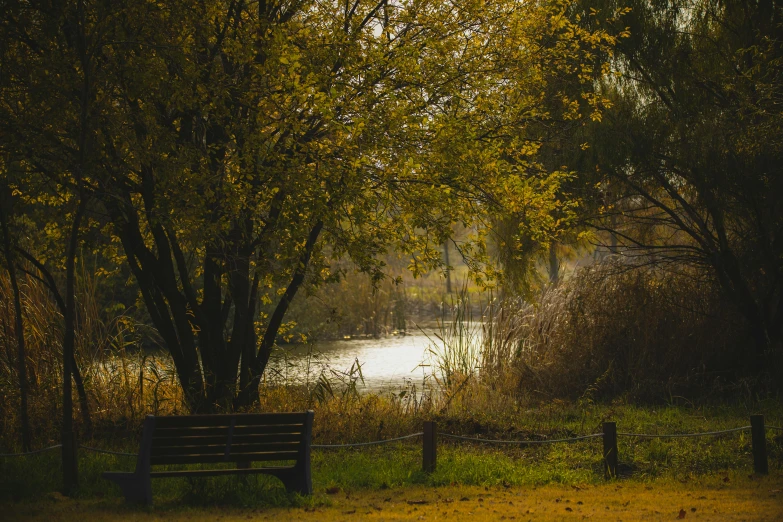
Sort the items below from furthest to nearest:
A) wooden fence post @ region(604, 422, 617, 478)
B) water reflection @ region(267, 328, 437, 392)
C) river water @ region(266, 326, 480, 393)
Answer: water reflection @ region(267, 328, 437, 392)
river water @ region(266, 326, 480, 393)
wooden fence post @ region(604, 422, 617, 478)

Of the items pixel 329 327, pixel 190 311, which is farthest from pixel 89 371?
pixel 329 327

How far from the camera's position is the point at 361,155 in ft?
29.7

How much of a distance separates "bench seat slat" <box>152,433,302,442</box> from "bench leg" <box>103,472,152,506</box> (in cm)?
28

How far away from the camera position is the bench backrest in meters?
6.82

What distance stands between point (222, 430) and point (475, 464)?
9.58 ft

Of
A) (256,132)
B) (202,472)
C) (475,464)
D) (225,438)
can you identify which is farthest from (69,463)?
(475,464)

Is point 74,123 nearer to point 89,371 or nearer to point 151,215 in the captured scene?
point 151,215

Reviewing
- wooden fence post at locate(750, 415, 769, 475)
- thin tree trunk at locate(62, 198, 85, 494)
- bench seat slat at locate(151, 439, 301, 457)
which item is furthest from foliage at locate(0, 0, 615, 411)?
wooden fence post at locate(750, 415, 769, 475)

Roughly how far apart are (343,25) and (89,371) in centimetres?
516

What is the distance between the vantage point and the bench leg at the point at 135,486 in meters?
6.81

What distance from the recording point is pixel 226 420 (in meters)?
6.99

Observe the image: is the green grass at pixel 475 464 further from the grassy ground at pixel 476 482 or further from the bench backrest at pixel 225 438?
the bench backrest at pixel 225 438

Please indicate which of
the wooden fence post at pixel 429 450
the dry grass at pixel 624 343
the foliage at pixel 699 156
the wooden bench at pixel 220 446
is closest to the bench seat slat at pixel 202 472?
the wooden bench at pixel 220 446

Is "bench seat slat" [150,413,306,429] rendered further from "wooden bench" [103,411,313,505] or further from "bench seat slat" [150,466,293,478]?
"bench seat slat" [150,466,293,478]
